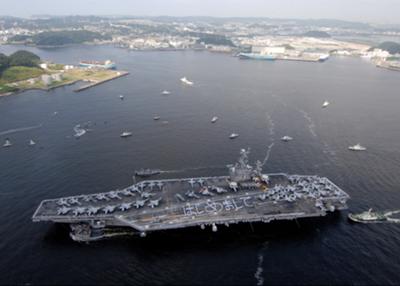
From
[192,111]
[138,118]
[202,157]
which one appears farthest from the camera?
[192,111]

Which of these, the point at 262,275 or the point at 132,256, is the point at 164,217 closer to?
the point at 132,256

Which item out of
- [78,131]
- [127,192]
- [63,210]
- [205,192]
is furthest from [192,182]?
[78,131]

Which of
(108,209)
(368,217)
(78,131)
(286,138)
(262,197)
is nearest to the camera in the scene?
(108,209)

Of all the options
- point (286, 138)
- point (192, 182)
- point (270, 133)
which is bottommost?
point (270, 133)

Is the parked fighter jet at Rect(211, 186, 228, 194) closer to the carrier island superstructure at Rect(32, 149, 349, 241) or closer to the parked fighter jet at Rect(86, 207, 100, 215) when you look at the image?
the carrier island superstructure at Rect(32, 149, 349, 241)

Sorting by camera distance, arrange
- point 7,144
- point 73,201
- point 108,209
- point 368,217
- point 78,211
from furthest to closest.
A: point 7,144 → point 73,201 → point 368,217 → point 108,209 → point 78,211

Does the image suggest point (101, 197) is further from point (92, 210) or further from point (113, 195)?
point (92, 210)

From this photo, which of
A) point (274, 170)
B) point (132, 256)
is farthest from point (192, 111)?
point (132, 256)
